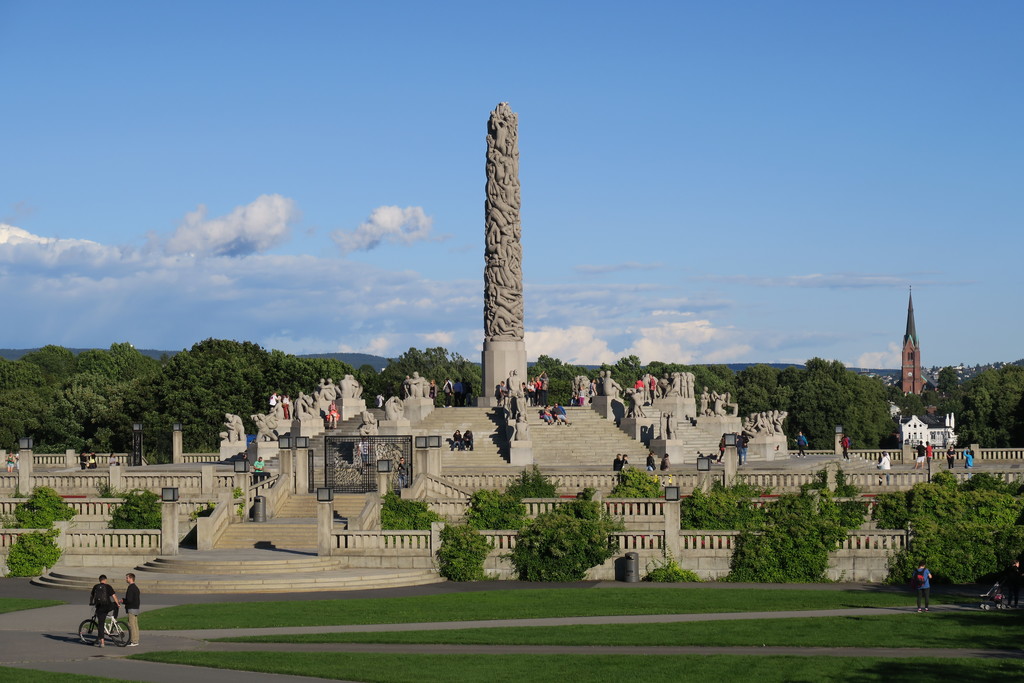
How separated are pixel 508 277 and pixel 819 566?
40362 mm

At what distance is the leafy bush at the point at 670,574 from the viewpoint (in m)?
39.2

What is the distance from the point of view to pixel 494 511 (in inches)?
1676

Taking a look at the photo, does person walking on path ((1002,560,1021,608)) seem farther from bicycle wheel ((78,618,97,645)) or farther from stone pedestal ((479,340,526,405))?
stone pedestal ((479,340,526,405))

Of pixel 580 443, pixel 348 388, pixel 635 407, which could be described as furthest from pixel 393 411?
pixel 635 407

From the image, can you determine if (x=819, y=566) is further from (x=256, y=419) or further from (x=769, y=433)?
(x=256, y=419)

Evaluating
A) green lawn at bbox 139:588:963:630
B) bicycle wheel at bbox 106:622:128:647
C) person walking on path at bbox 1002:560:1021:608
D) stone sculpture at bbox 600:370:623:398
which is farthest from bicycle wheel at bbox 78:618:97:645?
stone sculpture at bbox 600:370:623:398

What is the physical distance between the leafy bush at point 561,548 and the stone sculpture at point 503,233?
124ft

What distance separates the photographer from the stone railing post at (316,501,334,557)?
40.4 m

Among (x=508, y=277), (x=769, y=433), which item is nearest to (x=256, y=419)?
(x=508, y=277)

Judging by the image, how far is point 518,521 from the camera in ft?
137

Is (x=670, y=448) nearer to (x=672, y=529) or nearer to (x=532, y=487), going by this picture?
(x=532, y=487)

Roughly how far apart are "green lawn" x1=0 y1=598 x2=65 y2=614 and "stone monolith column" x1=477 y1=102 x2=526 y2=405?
42.4 metres

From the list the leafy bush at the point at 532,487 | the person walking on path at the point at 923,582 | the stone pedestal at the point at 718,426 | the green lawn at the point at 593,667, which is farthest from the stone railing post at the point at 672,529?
the stone pedestal at the point at 718,426

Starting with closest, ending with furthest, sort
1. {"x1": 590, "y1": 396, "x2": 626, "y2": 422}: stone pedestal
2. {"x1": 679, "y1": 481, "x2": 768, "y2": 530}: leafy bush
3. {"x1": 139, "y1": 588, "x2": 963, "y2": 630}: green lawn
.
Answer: {"x1": 139, "y1": 588, "x2": 963, "y2": 630}: green lawn
{"x1": 679, "y1": 481, "x2": 768, "y2": 530}: leafy bush
{"x1": 590, "y1": 396, "x2": 626, "y2": 422}: stone pedestal
